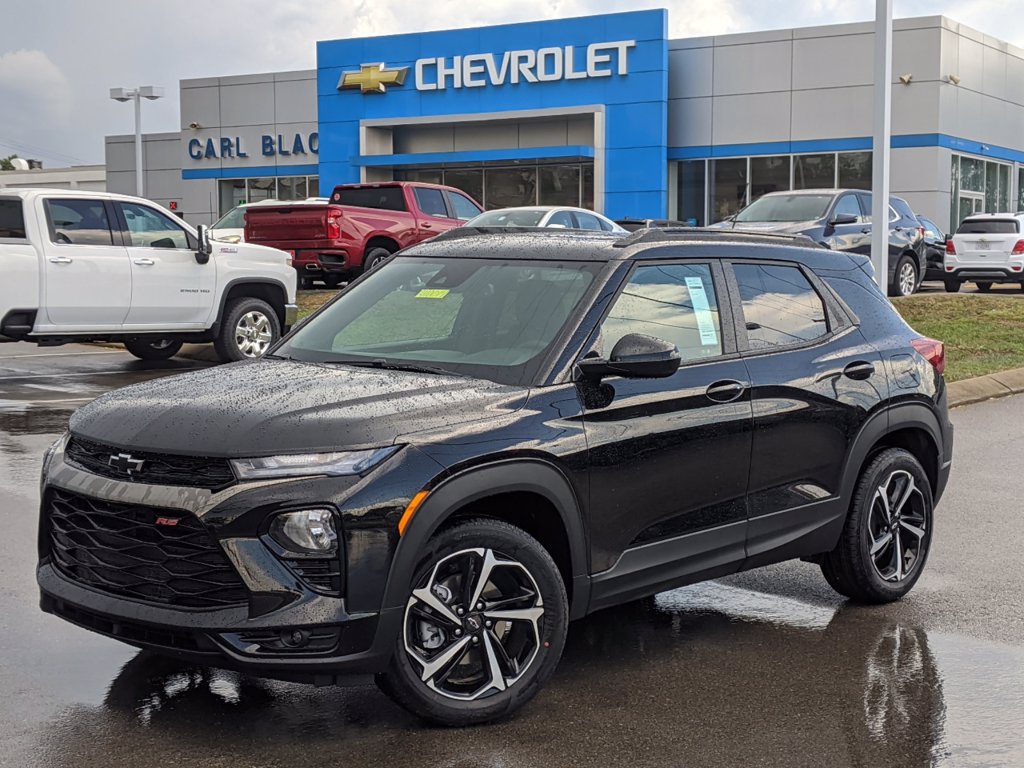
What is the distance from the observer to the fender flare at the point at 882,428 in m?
6.00

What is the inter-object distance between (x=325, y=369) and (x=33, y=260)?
29.9ft

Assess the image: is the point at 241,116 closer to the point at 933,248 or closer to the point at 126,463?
the point at 933,248

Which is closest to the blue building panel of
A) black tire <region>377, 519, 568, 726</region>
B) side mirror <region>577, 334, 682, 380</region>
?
side mirror <region>577, 334, 682, 380</region>

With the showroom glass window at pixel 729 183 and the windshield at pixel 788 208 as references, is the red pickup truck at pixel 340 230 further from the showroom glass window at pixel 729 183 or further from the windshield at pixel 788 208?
the showroom glass window at pixel 729 183

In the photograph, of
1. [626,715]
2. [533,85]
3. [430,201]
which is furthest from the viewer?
[533,85]

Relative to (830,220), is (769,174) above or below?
above

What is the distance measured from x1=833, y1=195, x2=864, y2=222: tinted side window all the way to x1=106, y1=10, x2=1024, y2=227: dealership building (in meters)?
15.8

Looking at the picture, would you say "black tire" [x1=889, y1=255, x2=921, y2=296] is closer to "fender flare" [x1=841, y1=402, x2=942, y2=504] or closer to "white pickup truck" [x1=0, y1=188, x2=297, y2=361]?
"white pickup truck" [x1=0, y1=188, x2=297, y2=361]

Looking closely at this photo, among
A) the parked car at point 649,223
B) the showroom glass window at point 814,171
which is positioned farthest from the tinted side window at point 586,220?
the showroom glass window at point 814,171

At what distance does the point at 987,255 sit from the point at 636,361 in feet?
76.1

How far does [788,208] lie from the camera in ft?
68.0

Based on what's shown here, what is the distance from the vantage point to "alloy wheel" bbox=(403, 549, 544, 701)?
4.46m

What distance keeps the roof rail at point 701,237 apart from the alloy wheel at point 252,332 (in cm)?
1007

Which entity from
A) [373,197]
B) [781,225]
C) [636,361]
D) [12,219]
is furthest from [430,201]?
[636,361]
